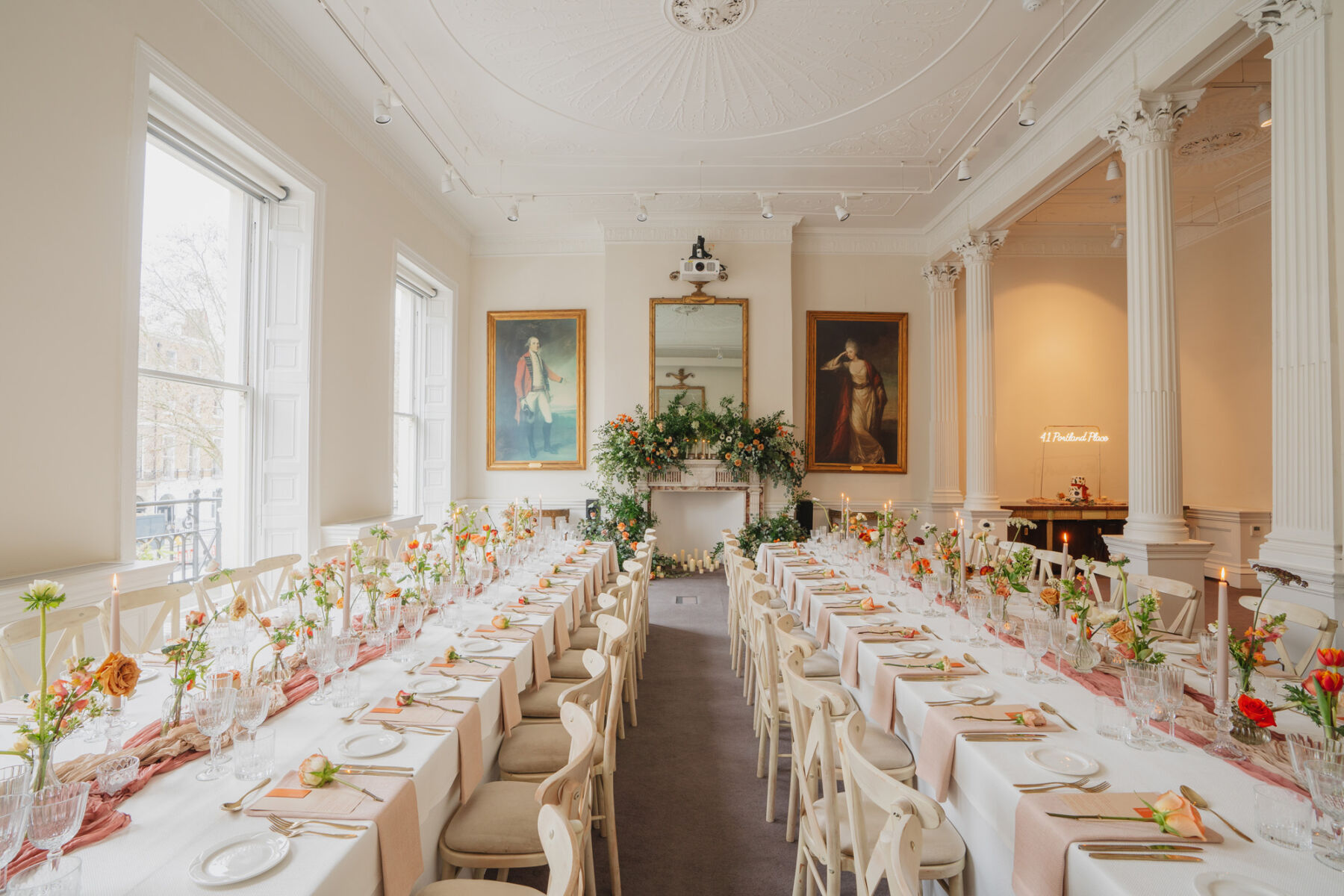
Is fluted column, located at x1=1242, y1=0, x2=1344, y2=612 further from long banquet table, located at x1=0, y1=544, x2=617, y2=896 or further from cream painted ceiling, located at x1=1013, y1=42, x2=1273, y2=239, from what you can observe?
long banquet table, located at x1=0, y1=544, x2=617, y2=896

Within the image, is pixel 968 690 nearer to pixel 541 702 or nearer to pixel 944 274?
pixel 541 702

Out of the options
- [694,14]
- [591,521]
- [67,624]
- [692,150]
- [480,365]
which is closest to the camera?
[67,624]

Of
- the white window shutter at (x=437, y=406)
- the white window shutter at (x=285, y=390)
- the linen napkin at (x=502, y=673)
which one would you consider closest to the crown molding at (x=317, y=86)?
the white window shutter at (x=285, y=390)

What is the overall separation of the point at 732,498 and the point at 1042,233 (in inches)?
228

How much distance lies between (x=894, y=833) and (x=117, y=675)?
65.5 inches

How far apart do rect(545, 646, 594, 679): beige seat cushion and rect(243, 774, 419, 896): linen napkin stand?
6.04ft

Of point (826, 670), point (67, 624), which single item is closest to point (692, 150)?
point (826, 670)

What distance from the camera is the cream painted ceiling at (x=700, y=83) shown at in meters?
4.73

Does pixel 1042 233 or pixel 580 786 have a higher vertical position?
pixel 1042 233

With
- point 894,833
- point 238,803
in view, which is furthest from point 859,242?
point 238,803

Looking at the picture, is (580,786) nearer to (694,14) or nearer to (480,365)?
(694,14)

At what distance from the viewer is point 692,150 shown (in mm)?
6895

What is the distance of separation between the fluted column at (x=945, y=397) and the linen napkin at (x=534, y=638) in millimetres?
7104

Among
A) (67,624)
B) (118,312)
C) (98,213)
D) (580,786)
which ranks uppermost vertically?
(98,213)
